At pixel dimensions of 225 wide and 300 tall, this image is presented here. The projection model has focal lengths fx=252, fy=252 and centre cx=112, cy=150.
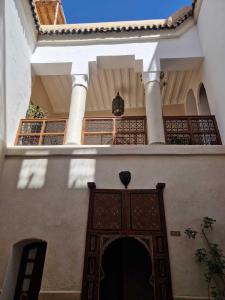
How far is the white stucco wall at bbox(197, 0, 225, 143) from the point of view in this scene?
5.91m

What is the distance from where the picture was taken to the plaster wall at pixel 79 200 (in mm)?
4664

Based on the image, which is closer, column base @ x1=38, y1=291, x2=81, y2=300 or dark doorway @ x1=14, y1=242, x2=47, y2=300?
column base @ x1=38, y1=291, x2=81, y2=300

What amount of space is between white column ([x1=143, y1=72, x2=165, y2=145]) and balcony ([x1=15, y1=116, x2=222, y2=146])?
252 mm

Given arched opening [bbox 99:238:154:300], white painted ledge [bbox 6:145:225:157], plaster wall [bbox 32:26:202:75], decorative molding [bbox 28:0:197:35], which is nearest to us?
white painted ledge [bbox 6:145:225:157]

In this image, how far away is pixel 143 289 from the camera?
641 cm

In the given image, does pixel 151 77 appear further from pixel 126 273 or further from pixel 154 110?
pixel 126 273

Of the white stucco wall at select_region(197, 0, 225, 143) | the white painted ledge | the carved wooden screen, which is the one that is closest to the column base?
the carved wooden screen

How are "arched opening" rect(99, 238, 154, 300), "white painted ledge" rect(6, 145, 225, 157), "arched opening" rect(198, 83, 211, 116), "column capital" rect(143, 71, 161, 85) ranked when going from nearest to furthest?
"white painted ledge" rect(6, 145, 225, 157)
"arched opening" rect(99, 238, 154, 300)
"column capital" rect(143, 71, 161, 85)
"arched opening" rect(198, 83, 211, 116)

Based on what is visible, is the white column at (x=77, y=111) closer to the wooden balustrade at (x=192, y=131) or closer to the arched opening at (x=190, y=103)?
the wooden balustrade at (x=192, y=131)

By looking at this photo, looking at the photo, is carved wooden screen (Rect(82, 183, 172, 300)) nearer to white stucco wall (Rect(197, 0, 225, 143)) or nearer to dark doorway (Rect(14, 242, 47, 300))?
dark doorway (Rect(14, 242, 47, 300))

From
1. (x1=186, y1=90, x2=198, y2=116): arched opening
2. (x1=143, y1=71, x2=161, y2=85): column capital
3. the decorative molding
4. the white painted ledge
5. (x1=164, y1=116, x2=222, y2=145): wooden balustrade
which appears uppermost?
the decorative molding

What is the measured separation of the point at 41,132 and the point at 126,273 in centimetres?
431

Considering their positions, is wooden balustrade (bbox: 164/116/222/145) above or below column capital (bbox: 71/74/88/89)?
below

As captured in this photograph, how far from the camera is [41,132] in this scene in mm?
6586
